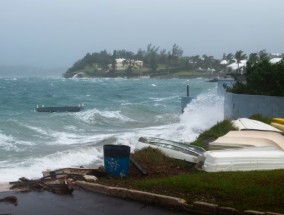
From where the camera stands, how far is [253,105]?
22.9 metres

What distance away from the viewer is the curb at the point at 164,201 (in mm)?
8164

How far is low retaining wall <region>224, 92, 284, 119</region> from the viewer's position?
2144 cm

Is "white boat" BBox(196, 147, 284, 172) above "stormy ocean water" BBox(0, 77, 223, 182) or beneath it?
above

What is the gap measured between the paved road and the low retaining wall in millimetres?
13275

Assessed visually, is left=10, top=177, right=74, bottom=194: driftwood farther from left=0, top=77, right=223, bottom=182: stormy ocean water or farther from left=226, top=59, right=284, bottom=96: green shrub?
left=226, top=59, right=284, bottom=96: green shrub

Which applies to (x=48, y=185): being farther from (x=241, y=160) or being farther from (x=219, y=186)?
(x=241, y=160)

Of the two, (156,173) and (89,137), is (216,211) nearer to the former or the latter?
(156,173)

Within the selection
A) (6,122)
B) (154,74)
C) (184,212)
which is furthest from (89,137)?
(154,74)

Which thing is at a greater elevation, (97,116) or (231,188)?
(231,188)

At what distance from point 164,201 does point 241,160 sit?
318 centimetres

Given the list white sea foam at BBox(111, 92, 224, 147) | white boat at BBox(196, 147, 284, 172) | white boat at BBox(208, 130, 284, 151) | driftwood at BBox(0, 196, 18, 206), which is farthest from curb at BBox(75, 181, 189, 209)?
white sea foam at BBox(111, 92, 224, 147)

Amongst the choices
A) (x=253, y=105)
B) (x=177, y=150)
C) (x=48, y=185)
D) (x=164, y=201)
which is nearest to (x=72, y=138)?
(x=253, y=105)

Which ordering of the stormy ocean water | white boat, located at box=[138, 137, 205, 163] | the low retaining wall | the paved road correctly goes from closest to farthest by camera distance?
the paved road → white boat, located at box=[138, 137, 205, 163] → the stormy ocean water → the low retaining wall

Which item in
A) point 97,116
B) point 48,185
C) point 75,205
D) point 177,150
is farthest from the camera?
point 97,116
